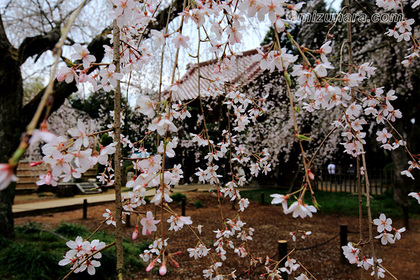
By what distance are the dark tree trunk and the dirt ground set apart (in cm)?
168

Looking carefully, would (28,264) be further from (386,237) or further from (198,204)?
(198,204)

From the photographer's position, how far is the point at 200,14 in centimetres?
76

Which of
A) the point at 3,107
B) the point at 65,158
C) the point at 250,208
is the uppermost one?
the point at 3,107

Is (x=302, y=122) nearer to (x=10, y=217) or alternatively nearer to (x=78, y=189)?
(x=10, y=217)

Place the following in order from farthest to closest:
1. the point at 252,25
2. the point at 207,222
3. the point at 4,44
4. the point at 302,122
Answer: the point at 302,122
the point at 207,222
the point at 4,44
the point at 252,25

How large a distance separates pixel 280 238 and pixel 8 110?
423 cm

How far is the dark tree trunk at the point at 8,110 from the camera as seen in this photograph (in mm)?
3357

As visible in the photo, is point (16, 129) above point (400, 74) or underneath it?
underneath

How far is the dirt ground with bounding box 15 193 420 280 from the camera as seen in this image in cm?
329

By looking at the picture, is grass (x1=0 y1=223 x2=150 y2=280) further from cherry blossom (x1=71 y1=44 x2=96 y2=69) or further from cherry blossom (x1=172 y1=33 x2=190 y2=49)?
cherry blossom (x1=172 y1=33 x2=190 y2=49)

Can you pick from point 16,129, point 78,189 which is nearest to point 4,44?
point 16,129

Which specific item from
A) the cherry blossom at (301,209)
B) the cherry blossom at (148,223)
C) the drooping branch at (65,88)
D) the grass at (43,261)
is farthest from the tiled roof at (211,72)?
the cherry blossom at (301,209)

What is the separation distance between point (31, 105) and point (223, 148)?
3290 millimetres

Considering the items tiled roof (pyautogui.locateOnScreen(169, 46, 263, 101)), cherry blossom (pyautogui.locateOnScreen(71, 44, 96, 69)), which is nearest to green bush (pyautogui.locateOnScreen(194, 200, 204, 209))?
tiled roof (pyautogui.locateOnScreen(169, 46, 263, 101))
